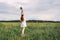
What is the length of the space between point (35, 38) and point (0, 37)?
7.25 ft

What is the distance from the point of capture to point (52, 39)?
1574cm

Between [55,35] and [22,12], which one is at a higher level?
[22,12]

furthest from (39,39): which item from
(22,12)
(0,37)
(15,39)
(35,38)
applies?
(22,12)

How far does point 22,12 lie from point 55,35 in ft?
10.4

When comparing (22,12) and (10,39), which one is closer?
(10,39)

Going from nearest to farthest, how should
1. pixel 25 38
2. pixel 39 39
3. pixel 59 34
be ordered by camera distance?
1. pixel 39 39
2. pixel 25 38
3. pixel 59 34

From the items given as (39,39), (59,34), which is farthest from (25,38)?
(59,34)

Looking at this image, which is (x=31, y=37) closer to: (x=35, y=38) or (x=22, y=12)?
(x=35, y=38)

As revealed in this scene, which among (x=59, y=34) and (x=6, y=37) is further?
(x=59, y=34)

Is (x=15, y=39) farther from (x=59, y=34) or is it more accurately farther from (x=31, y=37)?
(x=59, y=34)

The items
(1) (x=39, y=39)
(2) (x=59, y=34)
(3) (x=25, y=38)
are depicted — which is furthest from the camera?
(2) (x=59, y=34)

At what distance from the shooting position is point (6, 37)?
1572 centimetres

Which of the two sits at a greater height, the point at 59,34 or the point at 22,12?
the point at 22,12

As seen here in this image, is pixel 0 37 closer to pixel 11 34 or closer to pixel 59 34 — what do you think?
pixel 11 34
